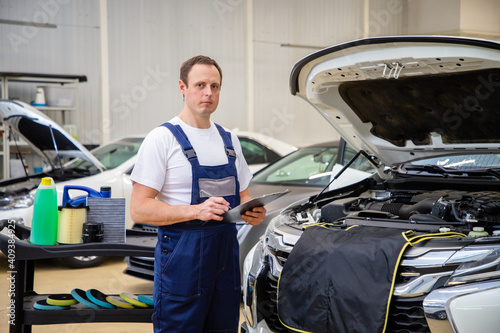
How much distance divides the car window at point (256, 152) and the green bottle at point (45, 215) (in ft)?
14.0

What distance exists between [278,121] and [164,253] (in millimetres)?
8682

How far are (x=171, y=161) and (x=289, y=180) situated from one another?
9.44 ft

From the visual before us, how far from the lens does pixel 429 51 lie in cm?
227

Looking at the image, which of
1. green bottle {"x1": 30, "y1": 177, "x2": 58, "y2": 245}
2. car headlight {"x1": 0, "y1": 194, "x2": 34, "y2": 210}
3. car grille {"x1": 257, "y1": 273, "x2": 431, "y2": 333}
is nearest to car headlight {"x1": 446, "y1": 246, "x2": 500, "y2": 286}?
car grille {"x1": 257, "y1": 273, "x2": 431, "y2": 333}

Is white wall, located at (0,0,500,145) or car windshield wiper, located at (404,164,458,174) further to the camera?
white wall, located at (0,0,500,145)

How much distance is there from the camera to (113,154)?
647 centimetres

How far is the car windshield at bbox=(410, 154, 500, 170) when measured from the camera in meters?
2.88

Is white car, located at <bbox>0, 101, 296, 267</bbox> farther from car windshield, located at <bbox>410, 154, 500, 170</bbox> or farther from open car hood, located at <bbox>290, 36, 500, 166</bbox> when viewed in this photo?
car windshield, located at <bbox>410, 154, 500, 170</bbox>

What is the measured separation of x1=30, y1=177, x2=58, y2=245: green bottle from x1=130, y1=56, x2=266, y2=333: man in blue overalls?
0.71m

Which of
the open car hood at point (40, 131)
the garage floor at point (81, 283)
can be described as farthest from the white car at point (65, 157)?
the garage floor at point (81, 283)

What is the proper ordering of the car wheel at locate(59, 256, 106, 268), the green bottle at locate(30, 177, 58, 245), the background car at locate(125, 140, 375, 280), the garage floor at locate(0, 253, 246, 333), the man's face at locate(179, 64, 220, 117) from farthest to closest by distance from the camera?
the car wheel at locate(59, 256, 106, 268) → the background car at locate(125, 140, 375, 280) → the garage floor at locate(0, 253, 246, 333) → the green bottle at locate(30, 177, 58, 245) → the man's face at locate(179, 64, 220, 117)

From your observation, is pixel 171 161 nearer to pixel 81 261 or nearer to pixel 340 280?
pixel 340 280

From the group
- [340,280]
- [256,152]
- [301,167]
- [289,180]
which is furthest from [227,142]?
[256,152]

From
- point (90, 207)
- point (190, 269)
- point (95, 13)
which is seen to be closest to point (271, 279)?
point (190, 269)
